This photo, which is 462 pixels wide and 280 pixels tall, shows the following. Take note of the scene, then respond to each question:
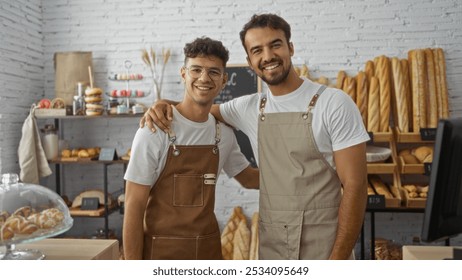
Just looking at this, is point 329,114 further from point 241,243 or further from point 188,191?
point 241,243

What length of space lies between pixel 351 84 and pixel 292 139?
153cm

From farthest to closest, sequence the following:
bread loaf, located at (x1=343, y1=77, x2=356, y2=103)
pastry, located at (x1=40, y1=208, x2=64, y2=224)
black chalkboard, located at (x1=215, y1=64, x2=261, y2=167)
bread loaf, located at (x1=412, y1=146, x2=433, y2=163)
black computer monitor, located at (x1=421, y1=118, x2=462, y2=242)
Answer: black chalkboard, located at (x1=215, y1=64, x2=261, y2=167)
bread loaf, located at (x1=343, y1=77, x2=356, y2=103)
bread loaf, located at (x1=412, y1=146, x2=433, y2=163)
pastry, located at (x1=40, y1=208, x2=64, y2=224)
black computer monitor, located at (x1=421, y1=118, x2=462, y2=242)

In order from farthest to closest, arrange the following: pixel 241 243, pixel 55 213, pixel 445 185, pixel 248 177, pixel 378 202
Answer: pixel 241 243, pixel 378 202, pixel 248 177, pixel 55 213, pixel 445 185

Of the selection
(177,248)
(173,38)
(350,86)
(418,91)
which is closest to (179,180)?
(177,248)

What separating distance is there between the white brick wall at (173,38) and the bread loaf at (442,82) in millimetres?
186

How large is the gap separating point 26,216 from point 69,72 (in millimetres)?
2265

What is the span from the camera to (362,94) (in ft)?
8.87

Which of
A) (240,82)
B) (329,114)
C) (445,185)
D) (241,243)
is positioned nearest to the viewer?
(445,185)

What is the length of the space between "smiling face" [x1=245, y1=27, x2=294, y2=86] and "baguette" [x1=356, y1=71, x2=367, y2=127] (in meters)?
1.41

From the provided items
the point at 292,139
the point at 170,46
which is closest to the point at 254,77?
the point at 170,46

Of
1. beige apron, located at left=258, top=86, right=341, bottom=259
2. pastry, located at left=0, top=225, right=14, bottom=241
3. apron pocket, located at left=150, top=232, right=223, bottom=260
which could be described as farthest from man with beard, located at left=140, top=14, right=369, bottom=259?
pastry, located at left=0, top=225, right=14, bottom=241

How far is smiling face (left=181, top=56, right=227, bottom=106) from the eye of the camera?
140 cm

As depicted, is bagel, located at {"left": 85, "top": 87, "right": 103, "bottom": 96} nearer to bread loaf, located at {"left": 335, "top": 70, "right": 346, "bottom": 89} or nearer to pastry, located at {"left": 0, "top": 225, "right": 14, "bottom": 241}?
bread loaf, located at {"left": 335, "top": 70, "right": 346, "bottom": 89}

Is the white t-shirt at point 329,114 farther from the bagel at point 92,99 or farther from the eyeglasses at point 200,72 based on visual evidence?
the bagel at point 92,99
